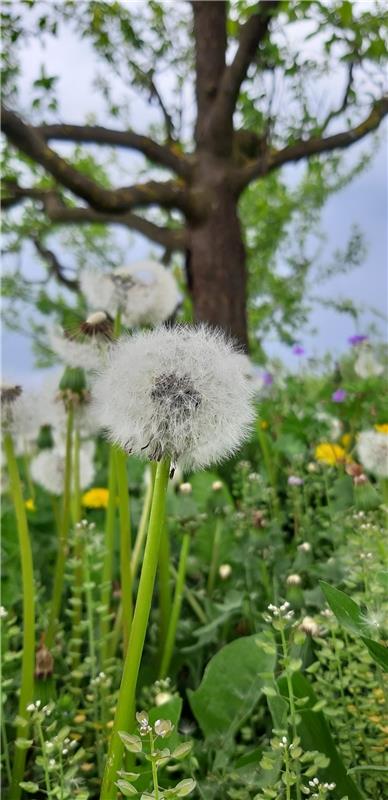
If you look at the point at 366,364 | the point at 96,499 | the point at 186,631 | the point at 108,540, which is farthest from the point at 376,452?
the point at 366,364

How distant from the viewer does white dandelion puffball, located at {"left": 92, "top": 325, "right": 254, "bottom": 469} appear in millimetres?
840

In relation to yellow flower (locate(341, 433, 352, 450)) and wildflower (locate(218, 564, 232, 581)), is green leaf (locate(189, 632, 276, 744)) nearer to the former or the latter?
wildflower (locate(218, 564, 232, 581))

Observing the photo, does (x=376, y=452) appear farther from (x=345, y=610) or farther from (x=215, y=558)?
(x=345, y=610)

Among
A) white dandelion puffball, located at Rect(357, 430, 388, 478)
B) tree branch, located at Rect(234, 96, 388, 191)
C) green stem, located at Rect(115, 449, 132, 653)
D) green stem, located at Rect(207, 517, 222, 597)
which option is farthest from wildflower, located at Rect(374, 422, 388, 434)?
tree branch, located at Rect(234, 96, 388, 191)

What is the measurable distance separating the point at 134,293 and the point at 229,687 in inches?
29.9

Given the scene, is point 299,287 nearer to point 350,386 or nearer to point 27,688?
point 350,386

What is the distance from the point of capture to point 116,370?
2.99 ft

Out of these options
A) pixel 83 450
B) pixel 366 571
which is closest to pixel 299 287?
pixel 83 450

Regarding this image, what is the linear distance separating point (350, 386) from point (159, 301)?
1382mm

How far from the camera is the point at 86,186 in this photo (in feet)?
12.6

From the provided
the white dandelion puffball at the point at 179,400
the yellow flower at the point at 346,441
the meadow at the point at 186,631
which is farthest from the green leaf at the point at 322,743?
the yellow flower at the point at 346,441

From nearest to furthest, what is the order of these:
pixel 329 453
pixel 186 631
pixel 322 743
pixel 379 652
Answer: pixel 379 652
pixel 322 743
pixel 186 631
pixel 329 453

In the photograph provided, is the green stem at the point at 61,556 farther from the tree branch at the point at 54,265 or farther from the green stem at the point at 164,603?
the tree branch at the point at 54,265

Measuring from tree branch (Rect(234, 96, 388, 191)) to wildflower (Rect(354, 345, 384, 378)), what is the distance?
48.6 inches
